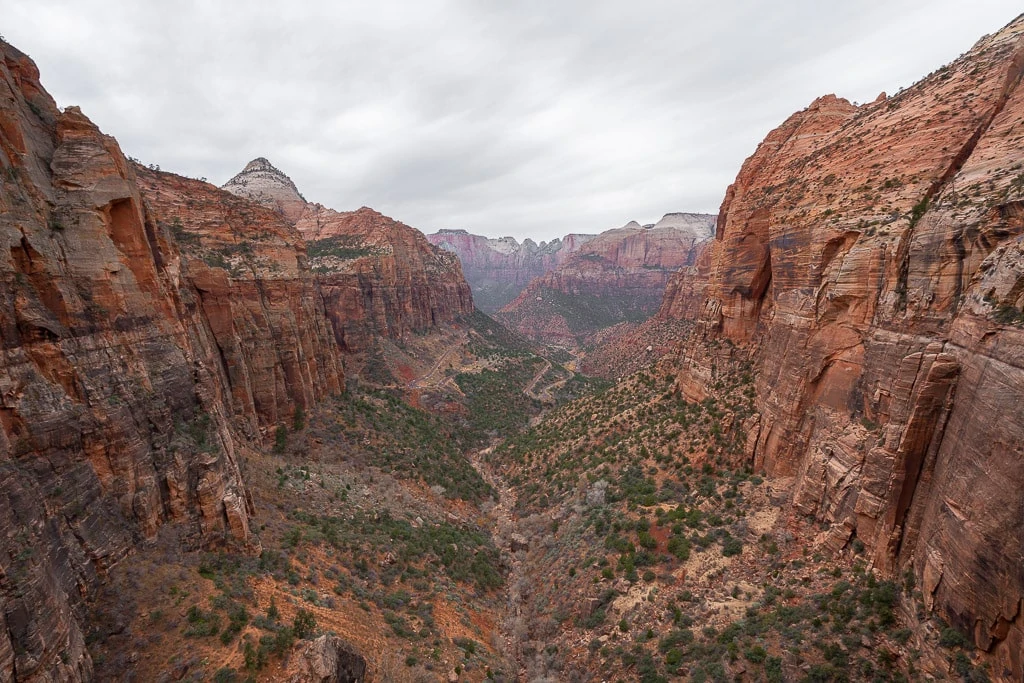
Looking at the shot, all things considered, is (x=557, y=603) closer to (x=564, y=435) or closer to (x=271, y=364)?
(x=564, y=435)

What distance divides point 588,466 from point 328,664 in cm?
2244

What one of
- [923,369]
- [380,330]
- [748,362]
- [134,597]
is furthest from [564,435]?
[380,330]

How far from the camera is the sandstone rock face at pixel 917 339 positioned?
11.0 meters

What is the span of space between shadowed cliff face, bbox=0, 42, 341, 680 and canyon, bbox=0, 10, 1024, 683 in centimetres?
9

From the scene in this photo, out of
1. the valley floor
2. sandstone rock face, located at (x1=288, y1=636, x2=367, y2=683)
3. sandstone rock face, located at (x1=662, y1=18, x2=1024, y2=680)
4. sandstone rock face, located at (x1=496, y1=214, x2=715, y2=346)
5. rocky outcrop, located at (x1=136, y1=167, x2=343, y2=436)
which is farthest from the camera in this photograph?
sandstone rock face, located at (x1=496, y1=214, x2=715, y2=346)

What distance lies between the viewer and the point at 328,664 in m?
13.4

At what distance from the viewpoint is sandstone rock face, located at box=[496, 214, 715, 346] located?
147 m

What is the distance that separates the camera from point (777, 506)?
2041cm

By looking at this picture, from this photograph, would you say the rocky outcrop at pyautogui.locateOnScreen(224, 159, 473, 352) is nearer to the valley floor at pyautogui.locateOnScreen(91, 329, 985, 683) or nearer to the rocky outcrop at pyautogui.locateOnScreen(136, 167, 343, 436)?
the rocky outcrop at pyautogui.locateOnScreen(136, 167, 343, 436)

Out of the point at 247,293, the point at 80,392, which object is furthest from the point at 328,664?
the point at 247,293

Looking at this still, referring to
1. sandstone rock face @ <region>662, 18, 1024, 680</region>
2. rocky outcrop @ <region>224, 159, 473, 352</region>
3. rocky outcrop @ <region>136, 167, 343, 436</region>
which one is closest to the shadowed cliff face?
rocky outcrop @ <region>136, 167, 343, 436</region>

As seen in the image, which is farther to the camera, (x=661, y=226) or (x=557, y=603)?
(x=661, y=226)

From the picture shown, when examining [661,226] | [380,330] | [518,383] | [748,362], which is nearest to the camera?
[748,362]

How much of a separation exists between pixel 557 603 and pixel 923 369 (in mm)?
19469
